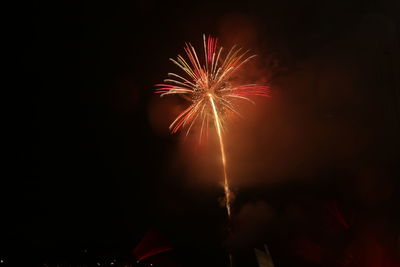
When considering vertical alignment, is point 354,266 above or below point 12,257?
below

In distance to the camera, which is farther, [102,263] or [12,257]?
[102,263]

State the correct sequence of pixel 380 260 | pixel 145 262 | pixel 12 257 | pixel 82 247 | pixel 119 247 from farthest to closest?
pixel 145 262 < pixel 119 247 < pixel 82 247 < pixel 12 257 < pixel 380 260

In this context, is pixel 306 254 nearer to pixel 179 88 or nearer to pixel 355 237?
pixel 355 237

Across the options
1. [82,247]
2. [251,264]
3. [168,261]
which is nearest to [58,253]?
[82,247]

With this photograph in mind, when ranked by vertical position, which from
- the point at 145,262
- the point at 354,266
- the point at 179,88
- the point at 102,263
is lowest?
the point at 145,262

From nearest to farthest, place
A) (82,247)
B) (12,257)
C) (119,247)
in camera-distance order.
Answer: (12,257) → (82,247) → (119,247)

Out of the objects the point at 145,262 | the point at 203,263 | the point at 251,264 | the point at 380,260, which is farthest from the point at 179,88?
the point at 145,262

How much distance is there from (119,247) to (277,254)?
54.6 ft

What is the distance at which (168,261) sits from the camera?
3931 cm

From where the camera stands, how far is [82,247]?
3594 cm

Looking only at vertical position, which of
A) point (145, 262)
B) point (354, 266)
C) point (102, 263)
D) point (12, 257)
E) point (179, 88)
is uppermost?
point (179, 88)

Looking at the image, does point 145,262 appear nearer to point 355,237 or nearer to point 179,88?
point 355,237

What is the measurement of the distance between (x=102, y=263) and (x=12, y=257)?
1115cm

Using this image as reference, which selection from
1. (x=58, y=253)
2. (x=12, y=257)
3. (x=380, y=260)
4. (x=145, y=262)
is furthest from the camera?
(x=145, y=262)
